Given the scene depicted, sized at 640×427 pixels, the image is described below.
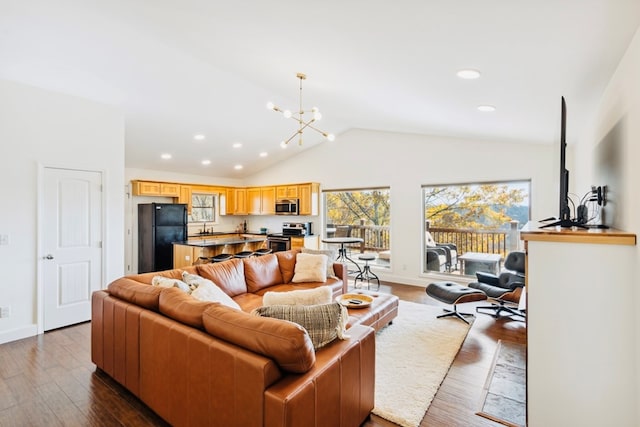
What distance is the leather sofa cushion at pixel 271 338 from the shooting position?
1.52 meters

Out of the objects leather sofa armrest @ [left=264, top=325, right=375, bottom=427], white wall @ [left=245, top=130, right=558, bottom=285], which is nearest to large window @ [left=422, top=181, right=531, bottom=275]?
white wall @ [left=245, top=130, right=558, bottom=285]

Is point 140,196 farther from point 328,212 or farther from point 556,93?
point 556,93

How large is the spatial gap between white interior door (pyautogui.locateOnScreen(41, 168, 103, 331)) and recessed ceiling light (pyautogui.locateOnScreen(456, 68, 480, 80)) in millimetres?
4436

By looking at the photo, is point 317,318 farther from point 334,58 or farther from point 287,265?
point 287,265

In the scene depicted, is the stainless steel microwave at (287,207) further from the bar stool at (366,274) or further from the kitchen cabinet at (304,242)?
the bar stool at (366,274)

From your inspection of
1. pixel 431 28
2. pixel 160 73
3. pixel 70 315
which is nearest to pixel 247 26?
pixel 431 28

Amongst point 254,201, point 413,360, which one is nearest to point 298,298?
point 413,360

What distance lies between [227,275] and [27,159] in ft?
8.65

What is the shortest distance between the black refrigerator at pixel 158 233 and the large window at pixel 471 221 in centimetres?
516

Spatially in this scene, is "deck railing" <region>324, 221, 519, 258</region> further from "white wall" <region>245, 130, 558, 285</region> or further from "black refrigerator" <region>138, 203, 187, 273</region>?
"black refrigerator" <region>138, 203, 187, 273</region>

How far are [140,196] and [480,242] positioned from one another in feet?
22.9

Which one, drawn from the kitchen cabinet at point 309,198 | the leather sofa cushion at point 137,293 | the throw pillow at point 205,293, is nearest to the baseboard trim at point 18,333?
the leather sofa cushion at point 137,293

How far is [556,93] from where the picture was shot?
244cm

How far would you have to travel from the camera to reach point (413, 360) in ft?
9.78
